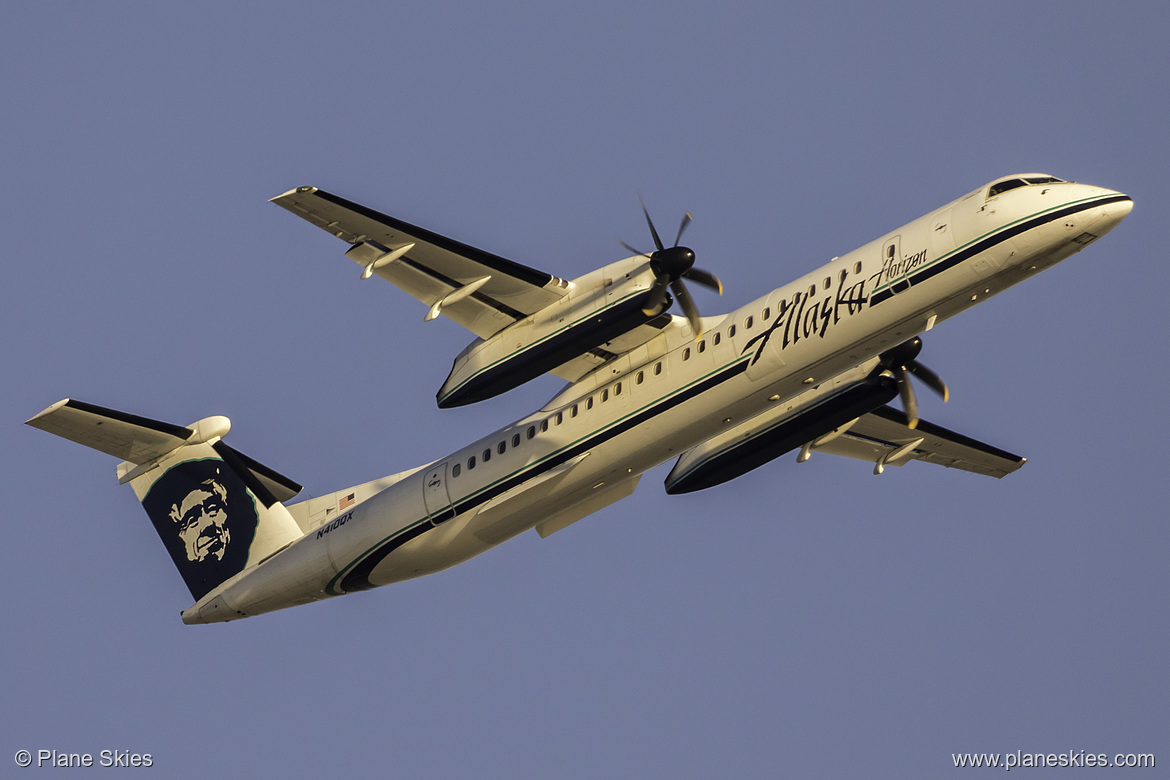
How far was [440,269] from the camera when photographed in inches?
821

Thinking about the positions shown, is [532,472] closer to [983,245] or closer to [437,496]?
[437,496]

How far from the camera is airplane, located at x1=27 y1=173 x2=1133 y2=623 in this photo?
1941cm

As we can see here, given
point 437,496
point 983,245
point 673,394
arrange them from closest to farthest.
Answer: point 983,245 < point 673,394 < point 437,496

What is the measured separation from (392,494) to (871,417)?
8.59 m

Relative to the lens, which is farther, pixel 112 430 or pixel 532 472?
pixel 112 430

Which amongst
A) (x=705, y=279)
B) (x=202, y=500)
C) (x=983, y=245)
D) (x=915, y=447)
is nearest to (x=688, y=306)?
(x=705, y=279)

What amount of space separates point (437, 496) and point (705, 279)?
18.5 ft

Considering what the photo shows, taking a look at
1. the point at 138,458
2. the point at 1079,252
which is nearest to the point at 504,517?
the point at 138,458

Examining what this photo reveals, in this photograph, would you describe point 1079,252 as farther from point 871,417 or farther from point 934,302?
point 871,417

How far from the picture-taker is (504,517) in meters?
22.0

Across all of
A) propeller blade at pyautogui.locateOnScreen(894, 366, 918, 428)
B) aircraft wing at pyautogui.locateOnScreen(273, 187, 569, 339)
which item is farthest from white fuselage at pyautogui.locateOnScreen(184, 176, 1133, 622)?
propeller blade at pyautogui.locateOnScreen(894, 366, 918, 428)

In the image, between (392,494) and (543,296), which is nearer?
(543,296)

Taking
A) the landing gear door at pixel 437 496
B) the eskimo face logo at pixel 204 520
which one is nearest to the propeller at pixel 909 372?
the landing gear door at pixel 437 496

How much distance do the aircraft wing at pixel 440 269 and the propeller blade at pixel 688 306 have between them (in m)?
1.68
